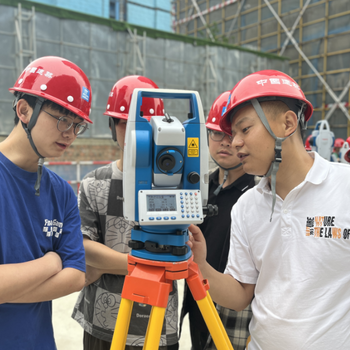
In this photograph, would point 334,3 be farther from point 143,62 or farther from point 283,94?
point 283,94

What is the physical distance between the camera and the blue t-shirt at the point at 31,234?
134 cm

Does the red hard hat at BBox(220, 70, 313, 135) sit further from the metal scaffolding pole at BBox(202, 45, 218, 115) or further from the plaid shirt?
the metal scaffolding pole at BBox(202, 45, 218, 115)

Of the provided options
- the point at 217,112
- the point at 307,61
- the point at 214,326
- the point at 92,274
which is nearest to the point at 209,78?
the point at 307,61

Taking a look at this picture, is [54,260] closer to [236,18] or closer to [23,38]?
[23,38]

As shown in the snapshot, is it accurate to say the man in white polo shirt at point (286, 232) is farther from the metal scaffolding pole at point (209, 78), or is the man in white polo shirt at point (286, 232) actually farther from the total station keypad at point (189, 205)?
the metal scaffolding pole at point (209, 78)

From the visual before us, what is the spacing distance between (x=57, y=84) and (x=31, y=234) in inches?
26.3

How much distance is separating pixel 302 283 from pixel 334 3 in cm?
1622

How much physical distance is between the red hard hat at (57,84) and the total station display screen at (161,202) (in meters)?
0.58

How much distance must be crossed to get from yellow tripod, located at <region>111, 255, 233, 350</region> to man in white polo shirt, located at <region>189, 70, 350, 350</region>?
24 centimetres

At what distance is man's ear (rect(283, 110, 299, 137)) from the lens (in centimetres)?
140

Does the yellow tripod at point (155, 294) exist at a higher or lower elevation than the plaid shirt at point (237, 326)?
higher

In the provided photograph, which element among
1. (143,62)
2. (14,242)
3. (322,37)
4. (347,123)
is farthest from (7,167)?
(322,37)

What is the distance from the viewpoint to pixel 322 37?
48.7 ft

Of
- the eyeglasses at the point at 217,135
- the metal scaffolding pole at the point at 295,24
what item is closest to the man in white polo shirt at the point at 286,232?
the eyeglasses at the point at 217,135
